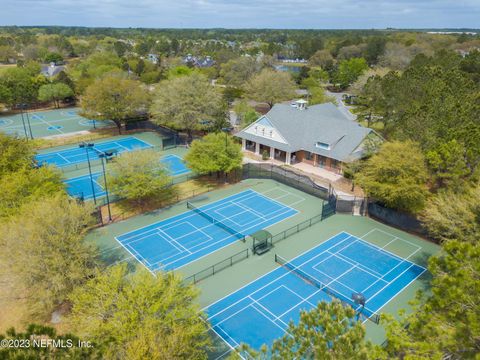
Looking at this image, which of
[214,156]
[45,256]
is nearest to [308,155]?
[214,156]

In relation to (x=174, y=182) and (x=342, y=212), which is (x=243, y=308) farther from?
(x=174, y=182)

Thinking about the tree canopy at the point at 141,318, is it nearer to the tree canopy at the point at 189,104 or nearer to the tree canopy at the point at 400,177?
the tree canopy at the point at 400,177

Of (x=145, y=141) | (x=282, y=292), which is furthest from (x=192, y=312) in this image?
(x=145, y=141)

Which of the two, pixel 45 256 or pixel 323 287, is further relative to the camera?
Result: pixel 323 287

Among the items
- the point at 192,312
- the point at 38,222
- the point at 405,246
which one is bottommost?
the point at 405,246

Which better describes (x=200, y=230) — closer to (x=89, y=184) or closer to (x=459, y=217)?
(x=89, y=184)

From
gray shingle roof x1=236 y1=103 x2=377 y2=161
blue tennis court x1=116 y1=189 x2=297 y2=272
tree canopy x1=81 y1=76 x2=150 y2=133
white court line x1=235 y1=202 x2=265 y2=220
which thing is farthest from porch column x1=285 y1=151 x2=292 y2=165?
tree canopy x1=81 y1=76 x2=150 y2=133
